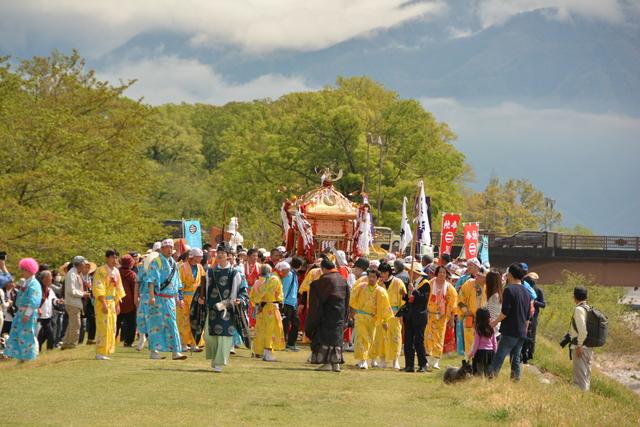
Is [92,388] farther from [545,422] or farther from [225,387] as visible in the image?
[545,422]

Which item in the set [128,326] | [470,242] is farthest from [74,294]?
[470,242]

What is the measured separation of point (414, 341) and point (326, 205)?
1002 centimetres

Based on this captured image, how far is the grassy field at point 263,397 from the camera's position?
1149cm

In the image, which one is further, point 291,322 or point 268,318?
point 291,322

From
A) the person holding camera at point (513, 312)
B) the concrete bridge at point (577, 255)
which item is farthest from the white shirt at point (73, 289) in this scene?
the concrete bridge at point (577, 255)

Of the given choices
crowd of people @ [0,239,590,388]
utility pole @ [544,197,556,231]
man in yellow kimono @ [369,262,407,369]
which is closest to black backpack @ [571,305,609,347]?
crowd of people @ [0,239,590,388]

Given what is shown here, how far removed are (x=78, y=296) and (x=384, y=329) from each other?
5.30 meters

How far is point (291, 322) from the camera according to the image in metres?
20.9

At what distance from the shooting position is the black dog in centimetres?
1526

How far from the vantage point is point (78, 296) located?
18.9m

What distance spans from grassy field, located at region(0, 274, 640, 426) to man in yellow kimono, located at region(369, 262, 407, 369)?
1037mm

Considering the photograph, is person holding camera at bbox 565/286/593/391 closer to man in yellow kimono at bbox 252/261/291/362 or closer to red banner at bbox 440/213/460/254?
man in yellow kimono at bbox 252/261/291/362

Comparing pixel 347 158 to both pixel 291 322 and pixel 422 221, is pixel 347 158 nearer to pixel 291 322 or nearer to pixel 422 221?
pixel 422 221

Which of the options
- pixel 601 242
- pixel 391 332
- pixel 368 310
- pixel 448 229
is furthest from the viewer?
pixel 601 242
